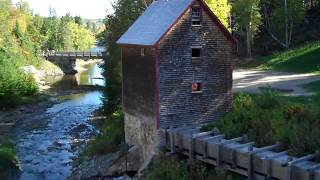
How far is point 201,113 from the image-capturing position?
31.4 m

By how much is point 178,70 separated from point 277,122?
7156mm

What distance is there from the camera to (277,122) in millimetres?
26297

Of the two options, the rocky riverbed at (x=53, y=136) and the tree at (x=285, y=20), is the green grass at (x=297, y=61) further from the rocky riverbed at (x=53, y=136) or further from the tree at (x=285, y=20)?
the rocky riverbed at (x=53, y=136)

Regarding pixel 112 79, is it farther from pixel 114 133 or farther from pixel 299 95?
pixel 299 95

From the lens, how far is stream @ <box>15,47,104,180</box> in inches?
1462

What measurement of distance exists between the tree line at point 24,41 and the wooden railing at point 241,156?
3728 cm

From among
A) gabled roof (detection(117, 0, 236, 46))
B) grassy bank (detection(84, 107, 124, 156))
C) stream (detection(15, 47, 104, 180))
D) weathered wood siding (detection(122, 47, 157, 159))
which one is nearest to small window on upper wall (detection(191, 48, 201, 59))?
gabled roof (detection(117, 0, 236, 46))

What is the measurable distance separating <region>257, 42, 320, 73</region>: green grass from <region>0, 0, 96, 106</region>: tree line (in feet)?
101


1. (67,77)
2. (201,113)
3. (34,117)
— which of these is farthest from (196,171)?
(67,77)

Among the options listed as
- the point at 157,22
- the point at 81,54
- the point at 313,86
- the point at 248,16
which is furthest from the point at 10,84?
the point at 81,54

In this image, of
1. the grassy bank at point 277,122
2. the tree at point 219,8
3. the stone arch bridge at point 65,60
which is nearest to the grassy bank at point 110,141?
the grassy bank at point 277,122

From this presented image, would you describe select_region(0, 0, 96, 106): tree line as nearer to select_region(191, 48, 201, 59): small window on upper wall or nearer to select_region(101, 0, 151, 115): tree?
select_region(101, 0, 151, 115): tree

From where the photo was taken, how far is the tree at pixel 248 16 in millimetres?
64125

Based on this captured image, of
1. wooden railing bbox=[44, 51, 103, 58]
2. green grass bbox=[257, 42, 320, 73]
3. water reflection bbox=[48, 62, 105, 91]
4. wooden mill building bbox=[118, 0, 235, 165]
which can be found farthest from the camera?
wooden railing bbox=[44, 51, 103, 58]
